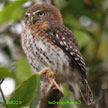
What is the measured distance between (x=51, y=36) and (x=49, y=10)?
66cm

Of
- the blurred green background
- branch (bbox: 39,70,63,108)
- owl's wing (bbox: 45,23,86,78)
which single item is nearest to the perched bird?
owl's wing (bbox: 45,23,86,78)

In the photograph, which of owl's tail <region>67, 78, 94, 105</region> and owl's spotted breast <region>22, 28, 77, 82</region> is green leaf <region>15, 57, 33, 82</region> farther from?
owl's tail <region>67, 78, 94, 105</region>

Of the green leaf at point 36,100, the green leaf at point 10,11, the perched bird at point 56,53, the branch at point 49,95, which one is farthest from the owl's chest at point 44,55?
the green leaf at point 36,100

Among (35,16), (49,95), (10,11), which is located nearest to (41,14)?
(35,16)

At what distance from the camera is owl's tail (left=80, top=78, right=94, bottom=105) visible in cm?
432

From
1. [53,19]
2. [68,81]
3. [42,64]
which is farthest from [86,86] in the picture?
[53,19]

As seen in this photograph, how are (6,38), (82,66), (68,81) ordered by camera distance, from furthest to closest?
1. (6,38)
2. (68,81)
3. (82,66)

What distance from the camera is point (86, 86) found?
4.57 metres

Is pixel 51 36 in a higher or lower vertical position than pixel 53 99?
lower

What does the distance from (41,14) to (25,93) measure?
217cm

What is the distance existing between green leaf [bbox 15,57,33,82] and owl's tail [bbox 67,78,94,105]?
0.53m

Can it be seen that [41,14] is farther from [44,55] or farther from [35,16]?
[44,55]

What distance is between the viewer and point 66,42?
4590 millimetres

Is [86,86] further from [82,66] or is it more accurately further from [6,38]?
[6,38]
